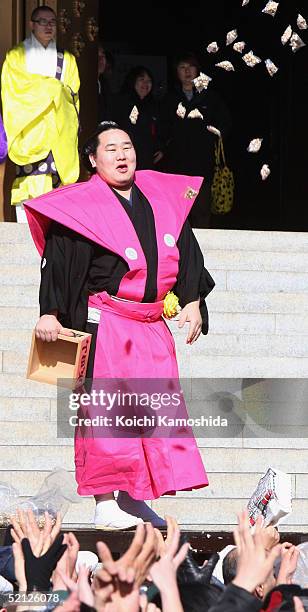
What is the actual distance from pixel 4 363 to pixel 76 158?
231 cm

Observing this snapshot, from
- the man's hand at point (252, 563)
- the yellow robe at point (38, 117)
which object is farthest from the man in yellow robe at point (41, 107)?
the man's hand at point (252, 563)

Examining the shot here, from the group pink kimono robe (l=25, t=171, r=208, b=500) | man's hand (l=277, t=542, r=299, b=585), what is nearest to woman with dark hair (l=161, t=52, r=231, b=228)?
pink kimono robe (l=25, t=171, r=208, b=500)

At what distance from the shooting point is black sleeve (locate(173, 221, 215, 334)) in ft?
20.5

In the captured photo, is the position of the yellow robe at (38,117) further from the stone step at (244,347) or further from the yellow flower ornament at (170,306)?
the yellow flower ornament at (170,306)

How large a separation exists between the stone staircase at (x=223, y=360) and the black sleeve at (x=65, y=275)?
137cm

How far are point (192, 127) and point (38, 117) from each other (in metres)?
1.86

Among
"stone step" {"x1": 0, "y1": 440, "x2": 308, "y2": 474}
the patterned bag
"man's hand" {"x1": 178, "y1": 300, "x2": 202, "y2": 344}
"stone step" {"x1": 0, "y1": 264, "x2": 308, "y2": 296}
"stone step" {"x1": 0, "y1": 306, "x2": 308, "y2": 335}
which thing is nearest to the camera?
"man's hand" {"x1": 178, "y1": 300, "x2": 202, "y2": 344}

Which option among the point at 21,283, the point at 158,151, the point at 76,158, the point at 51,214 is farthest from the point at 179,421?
the point at 158,151

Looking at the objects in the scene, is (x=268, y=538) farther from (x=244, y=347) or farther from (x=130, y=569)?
(x=244, y=347)

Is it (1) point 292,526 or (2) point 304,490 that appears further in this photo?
(2) point 304,490

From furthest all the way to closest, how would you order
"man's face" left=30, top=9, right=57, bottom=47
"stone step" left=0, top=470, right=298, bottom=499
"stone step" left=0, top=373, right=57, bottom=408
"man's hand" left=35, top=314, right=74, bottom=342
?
"man's face" left=30, top=9, right=57, bottom=47 < "stone step" left=0, top=373, right=57, bottom=408 < "stone step" left=0, top=470, right=298, bottom=499 < "man's hand" left=35, top=314, right=74, bottom=342

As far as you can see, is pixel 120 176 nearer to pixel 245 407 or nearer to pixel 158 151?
pixel 245 407

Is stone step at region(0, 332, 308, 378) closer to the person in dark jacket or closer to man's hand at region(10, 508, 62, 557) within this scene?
the person in dark jacket

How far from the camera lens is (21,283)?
8938 mm
